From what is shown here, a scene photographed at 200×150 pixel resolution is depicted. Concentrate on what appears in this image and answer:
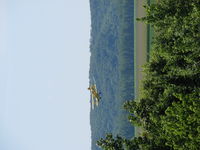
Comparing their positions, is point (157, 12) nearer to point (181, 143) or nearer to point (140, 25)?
point (181, 143)

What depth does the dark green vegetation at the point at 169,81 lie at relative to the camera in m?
24.9

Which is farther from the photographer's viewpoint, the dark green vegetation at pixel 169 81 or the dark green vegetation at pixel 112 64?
the dark green vegetation at pixel 112 64

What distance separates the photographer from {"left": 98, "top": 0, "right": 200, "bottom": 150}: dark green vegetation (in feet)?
81.7

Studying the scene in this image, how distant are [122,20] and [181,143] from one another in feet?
354

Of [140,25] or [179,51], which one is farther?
[140,25]

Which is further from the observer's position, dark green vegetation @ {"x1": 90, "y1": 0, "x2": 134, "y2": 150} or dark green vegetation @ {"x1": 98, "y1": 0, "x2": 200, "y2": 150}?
dark green vegetation @ {"x1": 90, "y1": 0, "x2": 134, "y2": 150}

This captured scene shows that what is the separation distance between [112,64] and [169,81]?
10628 centimetres

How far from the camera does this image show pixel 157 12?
97.0ft

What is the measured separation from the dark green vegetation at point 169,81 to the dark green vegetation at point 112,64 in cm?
6996

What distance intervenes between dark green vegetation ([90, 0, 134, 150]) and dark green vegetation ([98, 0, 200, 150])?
69957 mm

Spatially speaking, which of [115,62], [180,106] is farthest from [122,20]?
[180,106]

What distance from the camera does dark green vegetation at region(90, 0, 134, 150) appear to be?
374 ft

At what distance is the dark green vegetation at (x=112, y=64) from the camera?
11406 centimetres

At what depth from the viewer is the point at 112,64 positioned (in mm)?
137875
